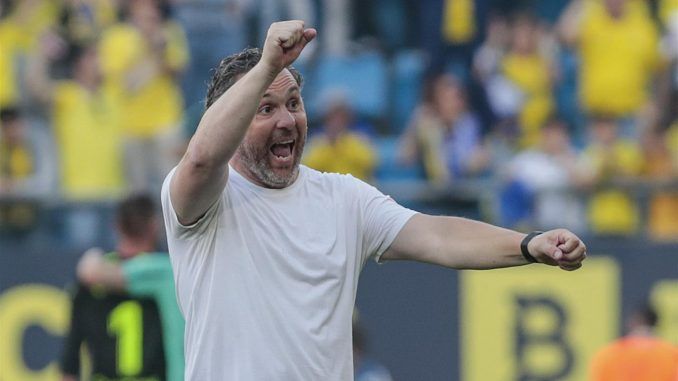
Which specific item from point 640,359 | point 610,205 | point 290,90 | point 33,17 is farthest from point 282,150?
point 33,17

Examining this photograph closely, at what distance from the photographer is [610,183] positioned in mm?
10438

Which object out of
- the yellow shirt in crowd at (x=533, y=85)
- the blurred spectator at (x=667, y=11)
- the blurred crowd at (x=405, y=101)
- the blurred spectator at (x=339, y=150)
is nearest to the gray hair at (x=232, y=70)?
the blurred crowd at (x=405, y=101)

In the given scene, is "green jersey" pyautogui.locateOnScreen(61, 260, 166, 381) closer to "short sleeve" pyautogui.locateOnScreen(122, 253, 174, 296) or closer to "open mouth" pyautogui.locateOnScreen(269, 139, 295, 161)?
"short sleeve" pyautogui.locateOnScreen(122, 253, 174, 296)

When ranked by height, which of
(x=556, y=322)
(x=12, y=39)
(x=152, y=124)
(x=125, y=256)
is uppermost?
(x=12, y=39)

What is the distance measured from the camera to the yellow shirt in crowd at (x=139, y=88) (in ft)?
36.9

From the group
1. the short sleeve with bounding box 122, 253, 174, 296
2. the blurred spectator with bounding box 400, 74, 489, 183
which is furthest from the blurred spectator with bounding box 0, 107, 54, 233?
the short sleeve with bounding box 122, 253, 174, 296

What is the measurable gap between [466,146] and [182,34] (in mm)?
2549

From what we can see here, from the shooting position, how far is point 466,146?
439 inches

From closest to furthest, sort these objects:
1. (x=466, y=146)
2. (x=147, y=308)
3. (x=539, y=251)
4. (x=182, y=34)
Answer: (x=539, y=251), (x=147, y=308), (x=466, y=146), (x=182, y=34)

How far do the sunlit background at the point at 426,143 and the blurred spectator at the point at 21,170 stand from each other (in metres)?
0.01

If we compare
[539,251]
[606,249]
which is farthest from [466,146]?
[539,251]

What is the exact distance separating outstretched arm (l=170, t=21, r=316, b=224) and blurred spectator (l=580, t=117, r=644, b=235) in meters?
6.65

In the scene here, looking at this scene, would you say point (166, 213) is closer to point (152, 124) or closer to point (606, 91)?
point (152, 124)

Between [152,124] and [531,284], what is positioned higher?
[152,124]
